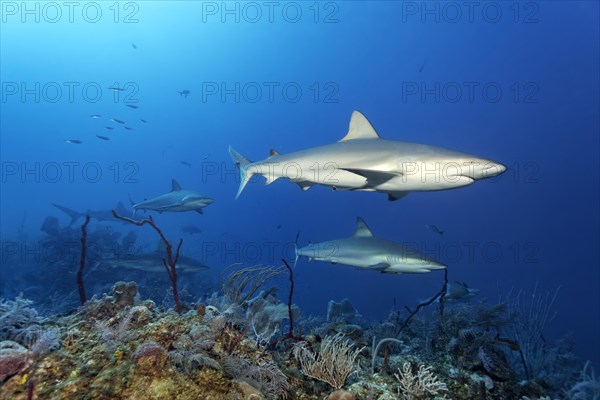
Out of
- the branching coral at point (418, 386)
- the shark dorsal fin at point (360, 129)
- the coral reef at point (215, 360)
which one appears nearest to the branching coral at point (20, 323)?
the coral reef at point (215, 360)

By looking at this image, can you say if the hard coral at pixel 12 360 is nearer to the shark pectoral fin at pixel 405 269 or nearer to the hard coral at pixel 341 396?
the hard coral at pixel 341 396

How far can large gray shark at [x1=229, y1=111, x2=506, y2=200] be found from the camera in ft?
15.6

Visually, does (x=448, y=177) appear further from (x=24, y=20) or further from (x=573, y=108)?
(x=24, y=20)

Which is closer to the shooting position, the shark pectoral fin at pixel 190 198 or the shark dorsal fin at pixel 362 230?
the shark dorsal fin at pixel 362 230

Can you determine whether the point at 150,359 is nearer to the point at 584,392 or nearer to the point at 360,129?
the point at 360,129

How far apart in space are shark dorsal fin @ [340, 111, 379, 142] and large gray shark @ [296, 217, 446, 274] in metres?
2.12

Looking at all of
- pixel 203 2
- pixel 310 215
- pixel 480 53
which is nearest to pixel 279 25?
pixel 203 2

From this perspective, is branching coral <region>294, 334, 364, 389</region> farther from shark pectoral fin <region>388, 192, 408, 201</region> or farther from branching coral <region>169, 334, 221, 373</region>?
shark pectoral fin <region>388, 192, 408, 201</region>

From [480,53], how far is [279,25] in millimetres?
59073

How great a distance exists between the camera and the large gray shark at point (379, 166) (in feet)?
15.6

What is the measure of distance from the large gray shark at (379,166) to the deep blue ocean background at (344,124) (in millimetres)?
16811

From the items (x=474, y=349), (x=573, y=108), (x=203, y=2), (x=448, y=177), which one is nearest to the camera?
(x=448, y=177)

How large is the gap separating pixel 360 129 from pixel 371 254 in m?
A: 2.77

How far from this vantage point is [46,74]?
140000 millimetres
